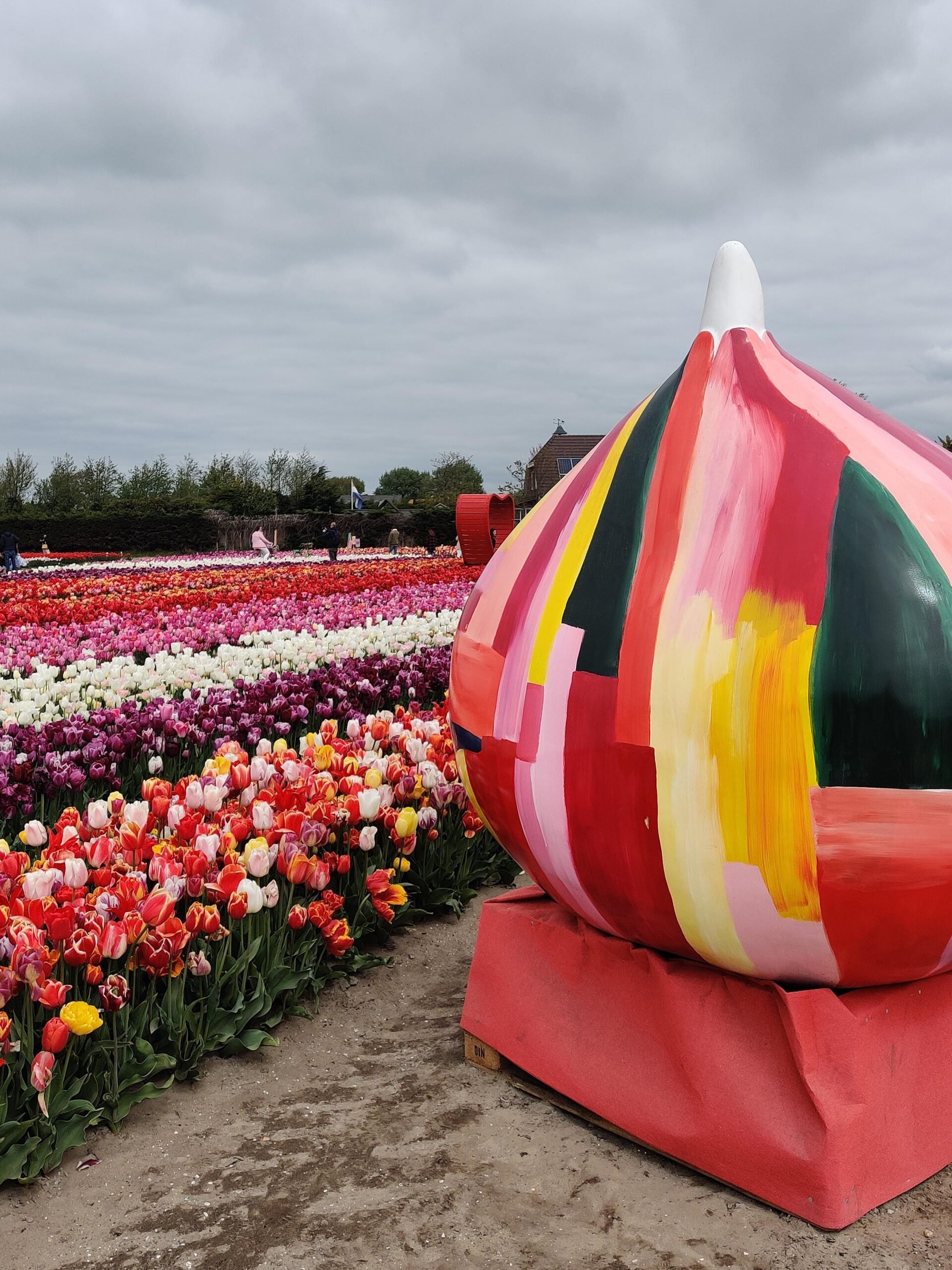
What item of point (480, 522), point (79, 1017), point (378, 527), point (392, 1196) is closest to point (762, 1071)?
point (392, 1196)

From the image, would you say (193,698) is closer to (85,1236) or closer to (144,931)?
(144,931)

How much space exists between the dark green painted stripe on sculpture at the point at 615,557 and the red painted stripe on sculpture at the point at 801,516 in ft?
0.94

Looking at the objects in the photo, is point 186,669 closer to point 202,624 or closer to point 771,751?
point 202,624

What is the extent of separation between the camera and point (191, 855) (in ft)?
9.84

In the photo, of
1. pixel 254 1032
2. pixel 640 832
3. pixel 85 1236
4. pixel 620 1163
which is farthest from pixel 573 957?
pixel 85 1236

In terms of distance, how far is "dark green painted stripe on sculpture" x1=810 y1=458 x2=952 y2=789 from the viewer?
6.13ft

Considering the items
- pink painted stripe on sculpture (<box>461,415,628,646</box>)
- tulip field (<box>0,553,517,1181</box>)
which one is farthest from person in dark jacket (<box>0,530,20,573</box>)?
pink painted stripe on sculpture (<box>461,415,628,646</box>)

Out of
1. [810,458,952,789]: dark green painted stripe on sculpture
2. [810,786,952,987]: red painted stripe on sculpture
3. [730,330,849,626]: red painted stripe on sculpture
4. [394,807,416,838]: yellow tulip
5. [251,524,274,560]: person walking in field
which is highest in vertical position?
[251,524,274,560]: person walking in field

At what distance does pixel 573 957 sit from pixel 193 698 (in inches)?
139

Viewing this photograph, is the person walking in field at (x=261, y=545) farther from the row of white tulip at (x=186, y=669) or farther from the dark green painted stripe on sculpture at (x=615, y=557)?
the dark green painted stripe on sculpture at (x=615, y=557)

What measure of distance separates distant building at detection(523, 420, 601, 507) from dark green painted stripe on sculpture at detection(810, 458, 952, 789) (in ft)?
120

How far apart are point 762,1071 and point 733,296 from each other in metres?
1.76

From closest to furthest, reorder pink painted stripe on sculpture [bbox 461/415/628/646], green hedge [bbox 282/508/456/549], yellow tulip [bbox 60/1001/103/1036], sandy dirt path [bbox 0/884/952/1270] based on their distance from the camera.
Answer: sandy dirt path [bbox 0/884/952/1270]
yellow tulip [bbox 60/1001/103/1036]
pink painted stripe on sculpture [bbox 461/415/628/646]
green hedge [bbox 282/508/456/549]

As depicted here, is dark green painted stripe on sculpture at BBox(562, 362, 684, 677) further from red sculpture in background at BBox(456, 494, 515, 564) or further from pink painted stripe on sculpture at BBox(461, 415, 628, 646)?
red sculpture in background at BBox(456, 494, 515, 564)
